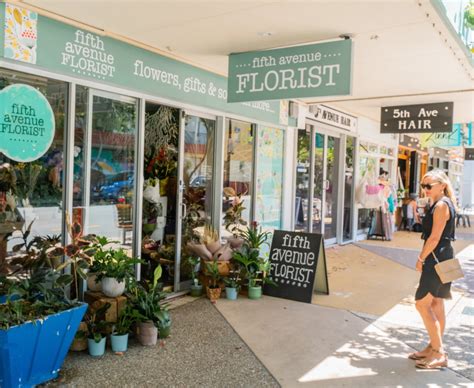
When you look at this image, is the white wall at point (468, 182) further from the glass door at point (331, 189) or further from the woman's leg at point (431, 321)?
the woman's leg at point (431, 321)

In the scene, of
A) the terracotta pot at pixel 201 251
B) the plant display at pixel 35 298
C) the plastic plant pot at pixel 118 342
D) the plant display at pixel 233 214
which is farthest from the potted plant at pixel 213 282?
the plant display at pixel 35 298

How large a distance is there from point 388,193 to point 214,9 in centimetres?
828

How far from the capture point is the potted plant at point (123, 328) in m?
3.99

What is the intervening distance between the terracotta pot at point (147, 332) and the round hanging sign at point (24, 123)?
172 cm

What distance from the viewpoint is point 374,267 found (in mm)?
8016

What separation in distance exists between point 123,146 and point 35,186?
1.13m

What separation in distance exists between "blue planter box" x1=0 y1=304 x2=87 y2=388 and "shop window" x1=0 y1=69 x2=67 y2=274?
2.74ft

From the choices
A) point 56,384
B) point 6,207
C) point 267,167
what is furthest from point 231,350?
point 267,167

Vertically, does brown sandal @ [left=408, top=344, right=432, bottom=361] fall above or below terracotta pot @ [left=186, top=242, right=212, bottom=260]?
below

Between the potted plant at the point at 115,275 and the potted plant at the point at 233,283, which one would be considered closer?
the potted plant at the point at 115,275

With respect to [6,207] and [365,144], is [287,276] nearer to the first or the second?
[6,207]

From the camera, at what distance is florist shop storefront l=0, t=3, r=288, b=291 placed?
406 cm

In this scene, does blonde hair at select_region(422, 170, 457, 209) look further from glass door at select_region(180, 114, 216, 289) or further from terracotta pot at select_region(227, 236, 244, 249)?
glass door at select_region(180, 114, 216, 289)

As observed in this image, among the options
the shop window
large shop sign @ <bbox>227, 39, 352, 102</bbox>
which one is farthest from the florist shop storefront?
large shop sign @ <bbox>227, 39, 352, 102</bbox>
